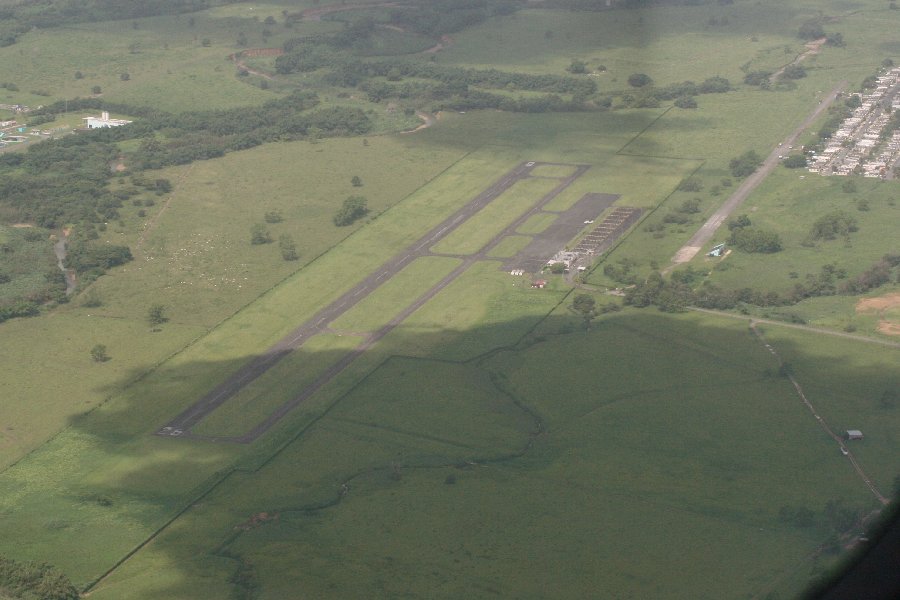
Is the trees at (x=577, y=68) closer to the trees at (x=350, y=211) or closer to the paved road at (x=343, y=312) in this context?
the paved road at (x=343, y=312)

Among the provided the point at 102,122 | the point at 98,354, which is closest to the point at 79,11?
the point at 102,122

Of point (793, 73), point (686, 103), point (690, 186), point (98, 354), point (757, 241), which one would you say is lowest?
point (793, 73)

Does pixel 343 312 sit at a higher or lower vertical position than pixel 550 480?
lower

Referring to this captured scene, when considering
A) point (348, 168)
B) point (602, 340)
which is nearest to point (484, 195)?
point (348, 168)

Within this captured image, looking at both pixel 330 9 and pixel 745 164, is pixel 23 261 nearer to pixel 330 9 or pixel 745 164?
pixel 745 164

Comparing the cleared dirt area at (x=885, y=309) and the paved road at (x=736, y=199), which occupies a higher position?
the cleared dirt area at (x=885, y=309)

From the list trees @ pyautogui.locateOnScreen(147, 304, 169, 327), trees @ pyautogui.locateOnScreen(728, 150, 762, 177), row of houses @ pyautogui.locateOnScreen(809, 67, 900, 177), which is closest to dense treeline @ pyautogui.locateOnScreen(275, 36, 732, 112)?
row of houses @ pyautogui.locateOnScreen(809, 67, 900, 177)

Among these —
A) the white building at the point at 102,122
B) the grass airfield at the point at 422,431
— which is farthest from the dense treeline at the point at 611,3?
the grass airfield at the point at 422,431
